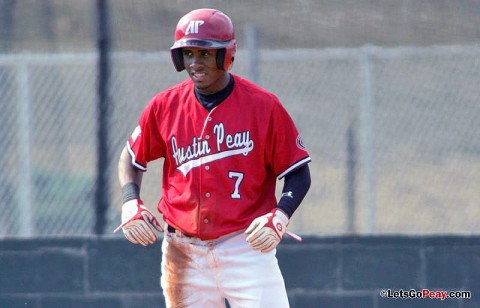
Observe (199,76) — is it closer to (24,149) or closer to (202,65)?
(202,65)

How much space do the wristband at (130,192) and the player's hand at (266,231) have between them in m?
0.55

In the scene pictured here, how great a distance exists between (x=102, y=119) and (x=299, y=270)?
1436 millimetres

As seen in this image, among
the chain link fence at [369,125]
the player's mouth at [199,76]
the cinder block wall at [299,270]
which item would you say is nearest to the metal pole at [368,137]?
the chain link fence at [369,125]

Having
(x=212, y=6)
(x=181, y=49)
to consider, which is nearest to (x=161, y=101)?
(x=181, y=49)

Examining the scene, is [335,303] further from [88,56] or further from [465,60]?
[88,56]

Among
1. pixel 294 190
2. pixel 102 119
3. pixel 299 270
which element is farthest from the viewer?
pixel 102 119

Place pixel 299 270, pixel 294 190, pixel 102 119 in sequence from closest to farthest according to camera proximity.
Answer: pixel 294 190 < pixel 299 270 < pixel 102 119

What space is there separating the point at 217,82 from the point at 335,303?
6.63 ft

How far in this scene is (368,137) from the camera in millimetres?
6141

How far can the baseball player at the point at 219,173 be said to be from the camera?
175 inches

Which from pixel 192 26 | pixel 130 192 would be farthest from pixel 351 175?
pixel 192 26

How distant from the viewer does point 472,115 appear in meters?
6.11

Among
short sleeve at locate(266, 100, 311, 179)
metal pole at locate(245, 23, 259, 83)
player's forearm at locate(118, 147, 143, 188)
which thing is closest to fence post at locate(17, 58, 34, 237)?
metal pole at locate(245, 23, 259, 83)

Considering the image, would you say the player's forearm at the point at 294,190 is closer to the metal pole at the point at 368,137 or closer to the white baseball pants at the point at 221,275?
the white baseball pants at the point at 221,275
